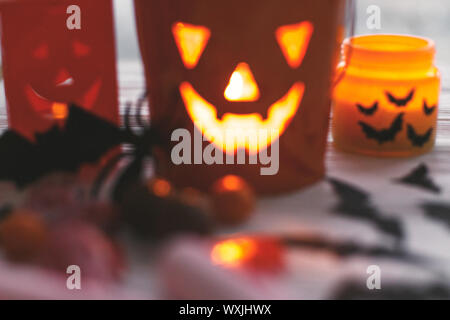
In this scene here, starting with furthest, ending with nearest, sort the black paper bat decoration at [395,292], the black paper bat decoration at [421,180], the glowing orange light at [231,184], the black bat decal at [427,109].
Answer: the black bat decal at [427,109] → the black paper bat decoration at [421,180] → the glowing orange light at [231,184] → the black paper bat decoration at [395,292]

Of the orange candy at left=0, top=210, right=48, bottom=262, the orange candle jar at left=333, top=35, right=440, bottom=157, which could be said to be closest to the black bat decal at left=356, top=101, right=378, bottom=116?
the orange candle jar at left=333, top=35, right=440, bottom=157

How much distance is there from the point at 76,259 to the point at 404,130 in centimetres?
50

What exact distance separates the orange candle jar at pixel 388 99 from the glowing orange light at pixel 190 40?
229 millimetres

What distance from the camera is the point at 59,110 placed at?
890 mm

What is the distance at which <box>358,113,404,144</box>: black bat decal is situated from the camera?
913 mm

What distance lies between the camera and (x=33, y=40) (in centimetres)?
84

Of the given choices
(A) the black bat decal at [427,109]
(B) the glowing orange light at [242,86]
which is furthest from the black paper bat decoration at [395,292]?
(A) the black bat decal at [427,109]

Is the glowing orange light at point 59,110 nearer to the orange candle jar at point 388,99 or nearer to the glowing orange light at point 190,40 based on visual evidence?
the glowing orange light at point 190,40

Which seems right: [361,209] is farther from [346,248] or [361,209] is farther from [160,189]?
[160,189]

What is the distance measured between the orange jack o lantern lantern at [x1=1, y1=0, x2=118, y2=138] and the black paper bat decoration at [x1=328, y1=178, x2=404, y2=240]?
11.7 inches

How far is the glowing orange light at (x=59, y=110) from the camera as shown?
34.7 inches

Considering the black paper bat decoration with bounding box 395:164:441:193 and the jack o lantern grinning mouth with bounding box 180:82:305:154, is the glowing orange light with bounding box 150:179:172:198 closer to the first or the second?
the jack o lantern grinning mouth with bounding box 180:82:305:154

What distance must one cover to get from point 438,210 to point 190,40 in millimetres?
323

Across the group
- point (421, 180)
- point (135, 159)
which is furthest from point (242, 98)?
point (421, 180)
